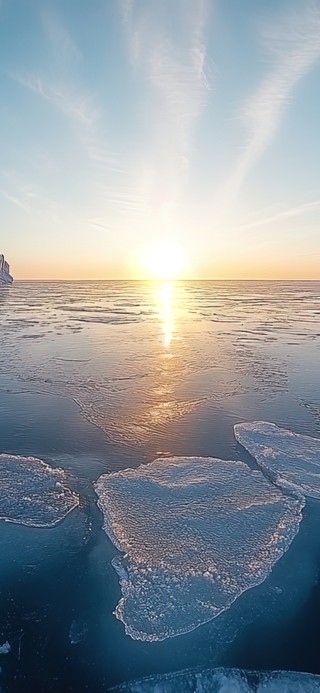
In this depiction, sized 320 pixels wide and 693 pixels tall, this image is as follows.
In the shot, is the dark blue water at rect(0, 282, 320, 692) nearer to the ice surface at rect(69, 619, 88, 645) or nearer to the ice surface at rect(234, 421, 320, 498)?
the ice surface at rect(69, 619, 88, 645)

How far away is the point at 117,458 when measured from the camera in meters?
6.41

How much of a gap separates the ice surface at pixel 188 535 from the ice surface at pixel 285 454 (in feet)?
1.07

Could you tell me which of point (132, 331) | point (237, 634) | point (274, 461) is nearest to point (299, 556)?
point (237, 634)

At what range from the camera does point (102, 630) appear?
343 centimetres

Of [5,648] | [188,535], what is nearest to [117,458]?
[188,535]

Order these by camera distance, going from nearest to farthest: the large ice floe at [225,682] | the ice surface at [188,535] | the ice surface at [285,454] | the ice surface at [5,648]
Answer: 1. the large ice floe at [225,682]
2. the ice surface at [5,648]
3. the ice surface at [188,535]
4. the ice surface at [285,454]

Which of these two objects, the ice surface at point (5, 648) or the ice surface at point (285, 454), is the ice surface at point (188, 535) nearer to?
the ice surface at point (285, 454)

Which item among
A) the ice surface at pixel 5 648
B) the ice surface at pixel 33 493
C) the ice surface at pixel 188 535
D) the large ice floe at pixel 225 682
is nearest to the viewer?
the large ice floe at pixel 225 682

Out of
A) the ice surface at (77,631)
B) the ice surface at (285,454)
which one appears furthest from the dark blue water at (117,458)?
the ice surface at (285,454)

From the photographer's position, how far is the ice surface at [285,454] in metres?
5.72

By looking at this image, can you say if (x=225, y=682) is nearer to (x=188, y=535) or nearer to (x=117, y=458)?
(x=188, y=535)

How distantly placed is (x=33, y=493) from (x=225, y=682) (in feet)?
10.6

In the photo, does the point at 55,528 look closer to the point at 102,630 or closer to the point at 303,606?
the point at 102,630

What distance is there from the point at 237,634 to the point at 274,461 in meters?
3.20
